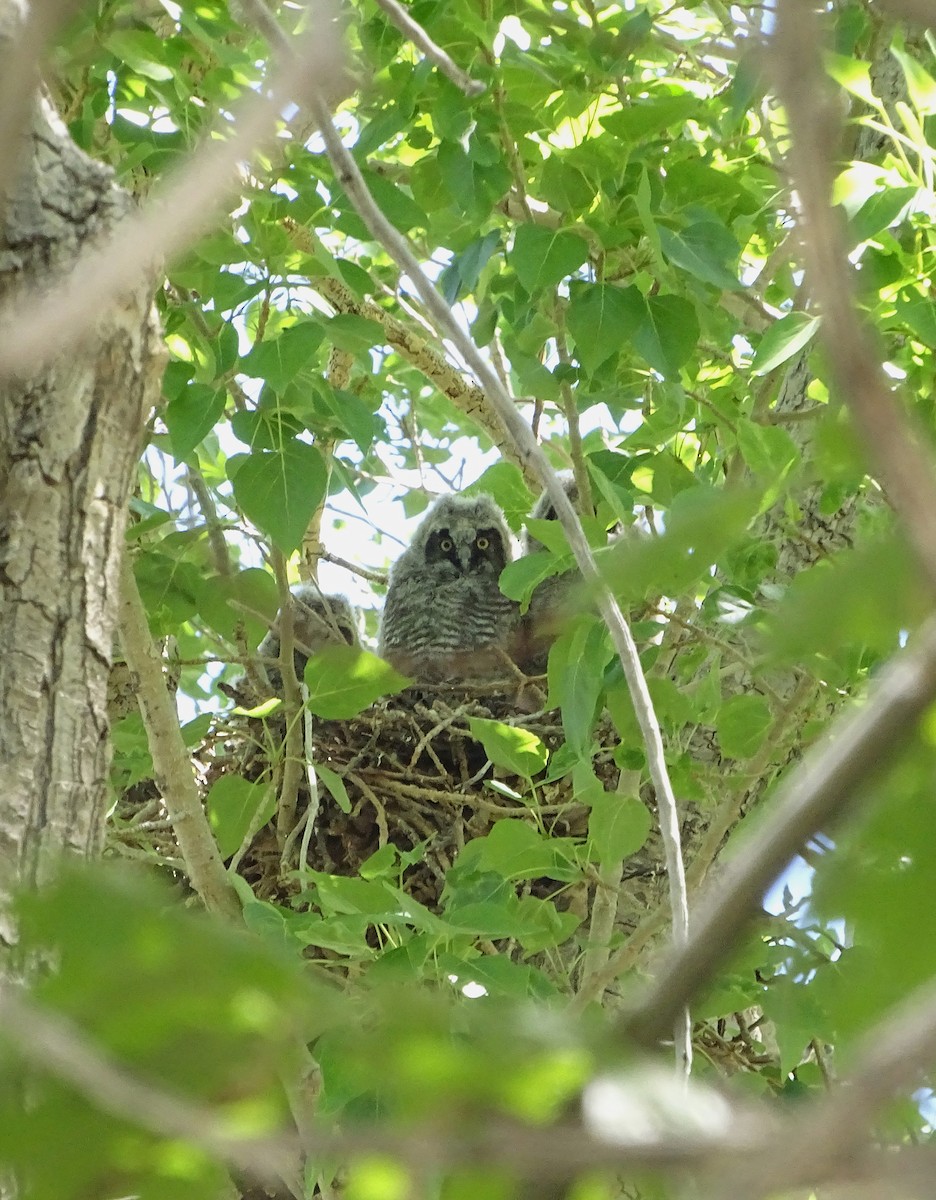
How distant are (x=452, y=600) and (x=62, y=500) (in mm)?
3036

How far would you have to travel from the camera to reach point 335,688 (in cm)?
238

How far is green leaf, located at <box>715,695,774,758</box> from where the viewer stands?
230cm

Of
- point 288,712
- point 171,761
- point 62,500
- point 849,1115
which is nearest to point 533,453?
point 62,500

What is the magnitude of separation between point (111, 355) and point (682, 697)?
111 centimetres

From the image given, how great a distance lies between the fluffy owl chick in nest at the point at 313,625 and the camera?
3.84 meters

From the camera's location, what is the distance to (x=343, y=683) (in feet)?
7.79

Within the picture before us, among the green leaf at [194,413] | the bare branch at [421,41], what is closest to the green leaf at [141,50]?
the bare branch at [421,41]

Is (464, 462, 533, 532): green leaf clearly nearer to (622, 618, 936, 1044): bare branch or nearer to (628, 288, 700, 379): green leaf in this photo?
(628, 288, 700, 379): green leaf

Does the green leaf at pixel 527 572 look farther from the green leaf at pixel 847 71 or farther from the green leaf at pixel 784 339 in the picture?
the green leaf at pixel 847 71

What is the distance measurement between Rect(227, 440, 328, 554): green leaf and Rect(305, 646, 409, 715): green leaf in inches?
9.2

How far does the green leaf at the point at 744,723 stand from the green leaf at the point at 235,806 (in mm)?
807

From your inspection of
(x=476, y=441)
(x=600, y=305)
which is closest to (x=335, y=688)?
(x=600, y=305)

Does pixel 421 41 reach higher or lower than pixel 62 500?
higher

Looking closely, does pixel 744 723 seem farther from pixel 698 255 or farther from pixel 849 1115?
pixel 849 1115
